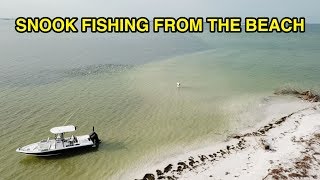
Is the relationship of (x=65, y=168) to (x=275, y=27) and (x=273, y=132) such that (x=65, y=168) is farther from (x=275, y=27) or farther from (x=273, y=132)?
(x=275, y=27)

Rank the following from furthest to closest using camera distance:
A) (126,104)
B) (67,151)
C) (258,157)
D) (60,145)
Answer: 1. (126,104)
2. (67,151)
3. (60,145)
4. (258,157)

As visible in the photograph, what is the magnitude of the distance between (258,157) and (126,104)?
1799 centimetres

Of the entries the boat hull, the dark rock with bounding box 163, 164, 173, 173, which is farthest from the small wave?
the dark rock with bounding box 163, 164, 173, 173

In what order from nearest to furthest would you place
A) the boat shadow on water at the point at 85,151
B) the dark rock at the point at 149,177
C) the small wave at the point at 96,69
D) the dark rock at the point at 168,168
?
1. the dark rock at the point at 149,177
2. the dark rock at the point at 168,168
3. the boat shadow on water at the point at 85,151
4. the small wave at the point at 96,69

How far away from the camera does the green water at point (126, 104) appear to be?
26281 millimetres

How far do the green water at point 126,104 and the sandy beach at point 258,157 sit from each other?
1969 millimetres

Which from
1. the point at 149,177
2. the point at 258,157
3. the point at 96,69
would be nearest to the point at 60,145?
the point at 149,177

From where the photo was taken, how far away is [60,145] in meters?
26.5

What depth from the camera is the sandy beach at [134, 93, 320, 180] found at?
74.5 feet

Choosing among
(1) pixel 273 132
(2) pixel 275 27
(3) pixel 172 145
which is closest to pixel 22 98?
(3) pixel 172 145

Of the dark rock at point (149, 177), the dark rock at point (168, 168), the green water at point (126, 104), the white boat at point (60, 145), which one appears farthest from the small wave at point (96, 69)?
the dark rock at point (149, 177)

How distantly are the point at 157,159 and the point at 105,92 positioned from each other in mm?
19417

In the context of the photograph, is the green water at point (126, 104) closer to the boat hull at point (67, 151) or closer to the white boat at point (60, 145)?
the boat hull at point (67, 151)

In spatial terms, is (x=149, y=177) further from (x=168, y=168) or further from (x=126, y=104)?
(x=126, y=104)
